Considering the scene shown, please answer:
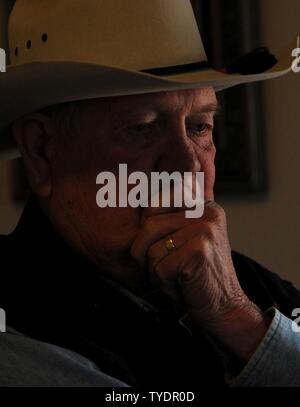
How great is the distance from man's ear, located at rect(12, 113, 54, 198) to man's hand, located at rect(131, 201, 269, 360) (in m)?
0.18

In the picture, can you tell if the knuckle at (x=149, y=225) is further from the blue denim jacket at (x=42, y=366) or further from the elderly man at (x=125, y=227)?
the blue denim jacket at (x=42, y=366)

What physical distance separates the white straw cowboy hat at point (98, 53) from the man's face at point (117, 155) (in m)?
0.03

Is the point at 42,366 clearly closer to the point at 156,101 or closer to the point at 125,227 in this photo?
the point at 125,227

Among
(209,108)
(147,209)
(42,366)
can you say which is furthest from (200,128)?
(42,366)

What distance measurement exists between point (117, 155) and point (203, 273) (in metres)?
0.20

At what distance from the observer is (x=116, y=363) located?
1008 millimetres

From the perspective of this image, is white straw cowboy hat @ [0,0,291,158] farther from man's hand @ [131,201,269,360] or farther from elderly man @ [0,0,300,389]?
man's hand @ [131,201,269,360]

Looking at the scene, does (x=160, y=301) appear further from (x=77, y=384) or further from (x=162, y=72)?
Result: (x=162, y=72)

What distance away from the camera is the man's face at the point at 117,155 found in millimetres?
1072

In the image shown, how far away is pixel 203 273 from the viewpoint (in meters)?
1.04

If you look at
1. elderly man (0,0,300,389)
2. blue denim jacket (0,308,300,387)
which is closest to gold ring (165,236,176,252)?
elderly man (0,0,300,389)

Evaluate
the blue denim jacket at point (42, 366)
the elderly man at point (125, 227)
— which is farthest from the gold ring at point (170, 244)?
the blue denim jacket at point (42, 366)

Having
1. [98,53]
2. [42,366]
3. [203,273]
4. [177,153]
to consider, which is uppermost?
[98,53]
